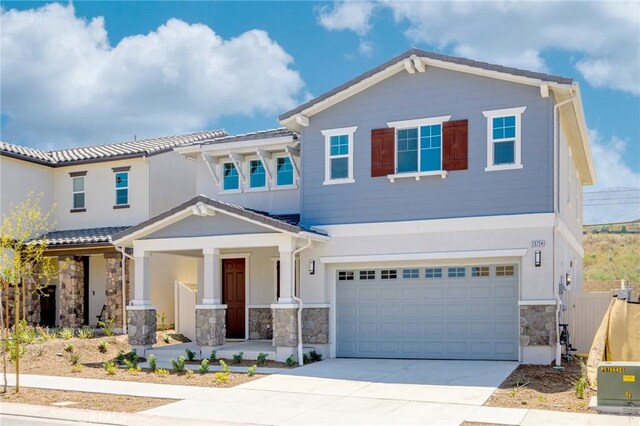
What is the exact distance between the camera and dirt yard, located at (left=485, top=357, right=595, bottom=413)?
1229cm

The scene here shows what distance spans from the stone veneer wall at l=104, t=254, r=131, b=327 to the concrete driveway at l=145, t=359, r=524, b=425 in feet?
29.6

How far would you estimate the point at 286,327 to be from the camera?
1777cm

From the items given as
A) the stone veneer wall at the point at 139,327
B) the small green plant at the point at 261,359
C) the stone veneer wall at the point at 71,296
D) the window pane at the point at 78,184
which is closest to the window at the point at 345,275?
the small green plant at the point at 261,359

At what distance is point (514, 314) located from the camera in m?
17.2

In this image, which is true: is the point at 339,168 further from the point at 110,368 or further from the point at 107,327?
the point at 107,327

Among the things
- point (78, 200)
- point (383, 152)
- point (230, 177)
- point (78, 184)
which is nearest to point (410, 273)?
point (383, 152)

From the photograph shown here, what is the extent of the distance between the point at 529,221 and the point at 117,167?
48.3 ft

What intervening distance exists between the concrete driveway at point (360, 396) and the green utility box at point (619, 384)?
58.7 inches

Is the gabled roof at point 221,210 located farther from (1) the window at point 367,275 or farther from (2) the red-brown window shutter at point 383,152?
(2) the red-brown window shutter at point 383,152

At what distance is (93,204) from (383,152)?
12.3 m

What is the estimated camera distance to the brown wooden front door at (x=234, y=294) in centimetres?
2238

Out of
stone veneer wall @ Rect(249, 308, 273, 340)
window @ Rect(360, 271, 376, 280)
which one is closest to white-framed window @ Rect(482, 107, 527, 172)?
window @ Rect(360, 271, 376, 280)

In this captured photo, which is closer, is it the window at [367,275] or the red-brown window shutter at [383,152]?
the red-brown window shutter at [383,152]

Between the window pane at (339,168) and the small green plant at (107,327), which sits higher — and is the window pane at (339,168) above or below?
above
